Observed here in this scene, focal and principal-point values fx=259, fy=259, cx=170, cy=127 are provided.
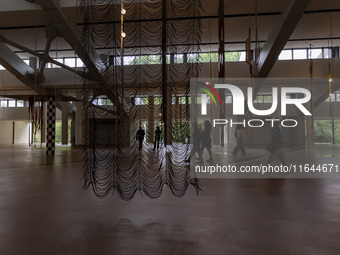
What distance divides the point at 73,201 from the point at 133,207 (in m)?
0.89

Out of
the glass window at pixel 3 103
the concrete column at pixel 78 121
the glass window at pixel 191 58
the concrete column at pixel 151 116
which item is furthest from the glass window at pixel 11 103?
the glass window at pixel 191 58

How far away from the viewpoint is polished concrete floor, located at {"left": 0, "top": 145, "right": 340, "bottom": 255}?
85.0 inches

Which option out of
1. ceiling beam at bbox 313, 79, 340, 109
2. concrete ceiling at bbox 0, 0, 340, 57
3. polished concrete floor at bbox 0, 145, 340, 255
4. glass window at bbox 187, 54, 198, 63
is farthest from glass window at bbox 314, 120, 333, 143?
glass window at bbox 187, 54, 198, 63

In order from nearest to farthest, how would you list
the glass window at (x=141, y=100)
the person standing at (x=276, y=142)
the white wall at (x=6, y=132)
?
the glass window at (x=141, y=100), the person standing at (x=276, y=142), the white wall at (x=6, y=132)

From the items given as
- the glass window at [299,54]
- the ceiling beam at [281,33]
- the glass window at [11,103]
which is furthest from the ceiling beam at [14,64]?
the glass window at [299,54]

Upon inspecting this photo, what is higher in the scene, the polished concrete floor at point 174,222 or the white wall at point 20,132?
the white wall at point 20,132

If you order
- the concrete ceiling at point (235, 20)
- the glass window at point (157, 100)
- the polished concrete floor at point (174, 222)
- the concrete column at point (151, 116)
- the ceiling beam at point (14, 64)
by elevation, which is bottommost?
the polished concrete floor at point (174, 222)

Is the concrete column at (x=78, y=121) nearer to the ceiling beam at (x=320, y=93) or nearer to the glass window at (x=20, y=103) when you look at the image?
the glass window at (x=20, y=103)

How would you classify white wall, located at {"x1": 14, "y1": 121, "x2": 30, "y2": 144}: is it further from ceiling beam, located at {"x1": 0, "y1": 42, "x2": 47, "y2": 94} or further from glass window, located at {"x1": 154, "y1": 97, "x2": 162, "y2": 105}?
glass window, located at {"x1": 154, "y1": 97, "x2": 162, "y2": 105}

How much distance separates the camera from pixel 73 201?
353 centimetres

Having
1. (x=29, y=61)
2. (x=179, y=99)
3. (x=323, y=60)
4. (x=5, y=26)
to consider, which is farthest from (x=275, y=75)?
(x=29, y=61)

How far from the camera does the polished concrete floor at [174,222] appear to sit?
2160 mm

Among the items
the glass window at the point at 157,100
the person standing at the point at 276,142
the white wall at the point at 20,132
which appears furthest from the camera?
the white wall at the point at 20,132

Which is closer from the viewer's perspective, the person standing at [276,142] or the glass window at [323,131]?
the person standing at [276,142]
